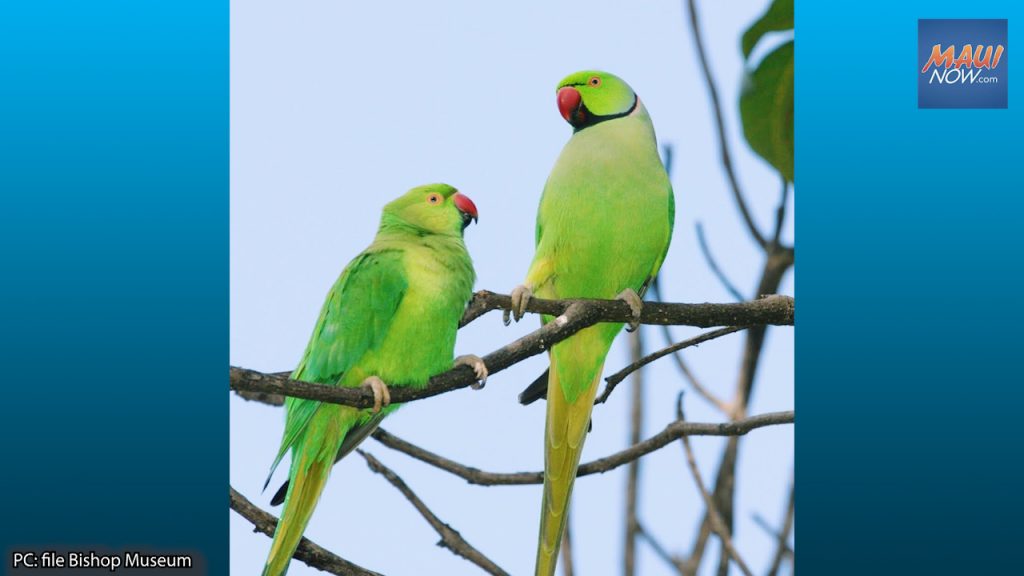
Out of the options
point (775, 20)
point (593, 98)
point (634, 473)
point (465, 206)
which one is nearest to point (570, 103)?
point (593, 98)

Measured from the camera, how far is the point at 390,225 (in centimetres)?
278

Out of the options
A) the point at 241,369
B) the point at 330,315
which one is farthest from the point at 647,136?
the point at 241,369

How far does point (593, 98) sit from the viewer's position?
2.96m

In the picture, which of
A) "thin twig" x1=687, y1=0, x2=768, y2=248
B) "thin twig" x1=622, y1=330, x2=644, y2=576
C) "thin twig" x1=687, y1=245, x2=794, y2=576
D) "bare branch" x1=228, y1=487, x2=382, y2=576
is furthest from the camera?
"thin twig" x1=622, y1=330, x2=644, y2=576

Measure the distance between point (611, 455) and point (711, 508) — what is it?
343mm

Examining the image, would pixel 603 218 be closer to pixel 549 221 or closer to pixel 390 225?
pixel 549 221

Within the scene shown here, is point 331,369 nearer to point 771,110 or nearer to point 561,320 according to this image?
point 561,320

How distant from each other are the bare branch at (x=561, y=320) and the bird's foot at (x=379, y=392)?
1cm

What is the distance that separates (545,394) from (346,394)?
0.60 m

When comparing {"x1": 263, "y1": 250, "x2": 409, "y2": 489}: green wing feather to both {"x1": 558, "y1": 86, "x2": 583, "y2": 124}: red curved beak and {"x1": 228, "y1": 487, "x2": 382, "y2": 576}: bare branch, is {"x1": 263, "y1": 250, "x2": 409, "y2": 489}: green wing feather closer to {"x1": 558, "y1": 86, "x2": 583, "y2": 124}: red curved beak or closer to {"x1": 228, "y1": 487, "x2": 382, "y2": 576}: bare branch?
{"x1": 228, "y1": 487, "x2": 382, "y2": 576}: bare branch

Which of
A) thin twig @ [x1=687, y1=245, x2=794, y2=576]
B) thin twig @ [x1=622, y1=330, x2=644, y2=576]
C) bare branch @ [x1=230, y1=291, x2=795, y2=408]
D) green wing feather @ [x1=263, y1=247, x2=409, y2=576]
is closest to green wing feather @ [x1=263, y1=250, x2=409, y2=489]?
green wing feather @ [x1=263, y1=247, x2=409, y2=576]

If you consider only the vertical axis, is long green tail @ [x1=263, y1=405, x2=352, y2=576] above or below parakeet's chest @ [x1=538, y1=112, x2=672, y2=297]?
below

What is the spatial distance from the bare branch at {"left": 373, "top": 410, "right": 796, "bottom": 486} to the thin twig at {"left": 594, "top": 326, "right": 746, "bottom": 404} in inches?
9.4

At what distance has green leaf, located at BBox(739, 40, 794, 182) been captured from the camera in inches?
118
